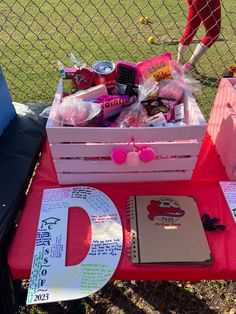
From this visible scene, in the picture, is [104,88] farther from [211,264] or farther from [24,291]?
[24,291]

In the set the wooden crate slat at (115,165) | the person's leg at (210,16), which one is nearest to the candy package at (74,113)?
the wooden crate slat at (115,165)

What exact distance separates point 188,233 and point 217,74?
96.4 inches

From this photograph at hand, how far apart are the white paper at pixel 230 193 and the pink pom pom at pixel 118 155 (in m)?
0.34

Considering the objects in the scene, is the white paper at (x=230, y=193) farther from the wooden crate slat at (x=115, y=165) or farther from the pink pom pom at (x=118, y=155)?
the pink pom pom at (x=118, y=155)

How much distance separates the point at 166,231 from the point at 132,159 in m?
0.21

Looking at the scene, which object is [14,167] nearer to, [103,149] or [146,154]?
[103,149]

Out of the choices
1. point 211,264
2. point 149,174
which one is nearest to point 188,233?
point 211,264

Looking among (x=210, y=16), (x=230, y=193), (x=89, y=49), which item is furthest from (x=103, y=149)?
(x=89, y=49)

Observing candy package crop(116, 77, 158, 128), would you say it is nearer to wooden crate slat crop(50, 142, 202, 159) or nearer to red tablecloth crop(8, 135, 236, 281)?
wooden crate slat crop(50, 142, 202, 159)

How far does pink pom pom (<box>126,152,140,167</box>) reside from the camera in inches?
31.8

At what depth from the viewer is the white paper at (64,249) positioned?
0.70 meters

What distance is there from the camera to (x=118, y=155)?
31.7 inches

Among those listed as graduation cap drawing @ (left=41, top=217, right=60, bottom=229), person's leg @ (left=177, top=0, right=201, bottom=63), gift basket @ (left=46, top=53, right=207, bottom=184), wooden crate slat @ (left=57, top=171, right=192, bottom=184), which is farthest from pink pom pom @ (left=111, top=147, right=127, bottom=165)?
person's leg @ (left=177, top=0, right=201, bottom=63)

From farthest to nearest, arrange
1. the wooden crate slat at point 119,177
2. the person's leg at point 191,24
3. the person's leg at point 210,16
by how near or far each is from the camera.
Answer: the person's leg at point 191,24 → the person's leg at point 210,16 → the wooden crate slat at point 119,177
